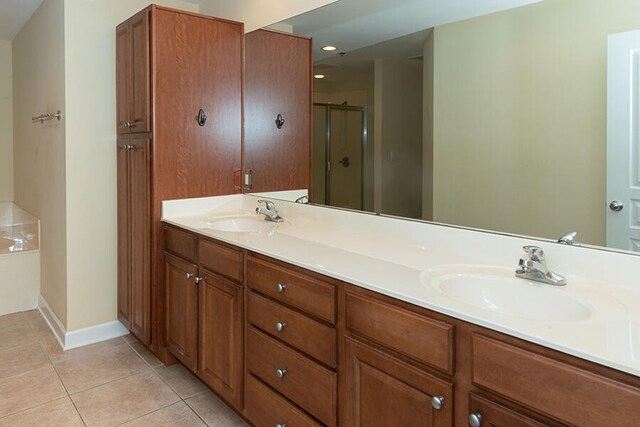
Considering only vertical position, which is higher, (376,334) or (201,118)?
(201,118)

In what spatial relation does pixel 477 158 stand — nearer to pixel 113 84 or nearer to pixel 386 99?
pixel 386 99

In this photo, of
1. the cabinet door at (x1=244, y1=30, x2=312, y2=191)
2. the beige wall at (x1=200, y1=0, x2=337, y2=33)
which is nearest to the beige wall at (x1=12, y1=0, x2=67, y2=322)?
the beige wall at (x1=200, y1=0, x2=337, y2=33)

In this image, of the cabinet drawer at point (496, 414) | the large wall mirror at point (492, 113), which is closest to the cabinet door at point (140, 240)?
the large wall mirror at point (492, 113)

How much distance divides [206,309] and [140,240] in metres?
0.78

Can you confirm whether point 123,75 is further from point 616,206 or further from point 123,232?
point 616,206

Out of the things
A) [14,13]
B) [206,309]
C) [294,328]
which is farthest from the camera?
[14,13]

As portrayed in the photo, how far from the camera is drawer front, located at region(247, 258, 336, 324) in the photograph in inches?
58.5

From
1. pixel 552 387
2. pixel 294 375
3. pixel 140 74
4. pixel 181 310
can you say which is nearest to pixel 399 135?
pixel 294 375

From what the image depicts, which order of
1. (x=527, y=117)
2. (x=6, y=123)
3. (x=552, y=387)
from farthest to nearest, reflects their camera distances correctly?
(x=6, y=123) < (x=527, y=117) < (x=552, y=387)

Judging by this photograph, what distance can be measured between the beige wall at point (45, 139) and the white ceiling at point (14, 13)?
0.04 m

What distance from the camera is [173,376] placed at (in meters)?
2.58

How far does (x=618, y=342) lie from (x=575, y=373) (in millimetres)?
110

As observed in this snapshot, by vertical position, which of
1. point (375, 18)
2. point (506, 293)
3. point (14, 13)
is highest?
point (14, 13)

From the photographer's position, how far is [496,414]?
1.03 m
